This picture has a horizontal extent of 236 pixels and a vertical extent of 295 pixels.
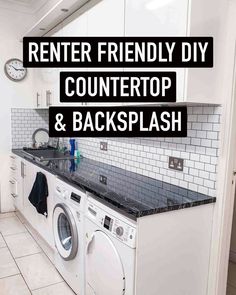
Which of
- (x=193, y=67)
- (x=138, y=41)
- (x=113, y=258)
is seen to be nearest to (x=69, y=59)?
(x=138, y=41)

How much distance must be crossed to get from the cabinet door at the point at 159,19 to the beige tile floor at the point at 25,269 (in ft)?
5.82

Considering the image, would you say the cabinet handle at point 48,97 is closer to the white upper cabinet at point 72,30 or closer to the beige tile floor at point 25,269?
the white upper cabinet at point 72,30

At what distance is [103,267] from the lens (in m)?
1.65

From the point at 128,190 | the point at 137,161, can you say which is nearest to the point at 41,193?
the point at 137,161

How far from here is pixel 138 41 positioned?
5.82 ft

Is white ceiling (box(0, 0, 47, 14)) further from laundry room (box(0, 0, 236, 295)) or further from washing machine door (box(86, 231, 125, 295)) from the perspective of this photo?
washing machine door (box(86, 231, 125, 295))

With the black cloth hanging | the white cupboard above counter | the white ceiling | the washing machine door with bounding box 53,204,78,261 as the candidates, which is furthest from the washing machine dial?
the white ceiling

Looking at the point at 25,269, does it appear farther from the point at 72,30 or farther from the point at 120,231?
the point at 72,30

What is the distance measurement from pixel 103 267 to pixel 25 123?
2.69 meters

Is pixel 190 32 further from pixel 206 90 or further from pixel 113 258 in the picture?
pixel 113 258

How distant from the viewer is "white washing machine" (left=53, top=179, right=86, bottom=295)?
1942mm

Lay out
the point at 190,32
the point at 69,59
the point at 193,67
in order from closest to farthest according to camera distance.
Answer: the point at 190,32 → the point at 193,67 → the point at 69,59

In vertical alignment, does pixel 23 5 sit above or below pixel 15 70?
above

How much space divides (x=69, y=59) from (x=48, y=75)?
0.93 meters
